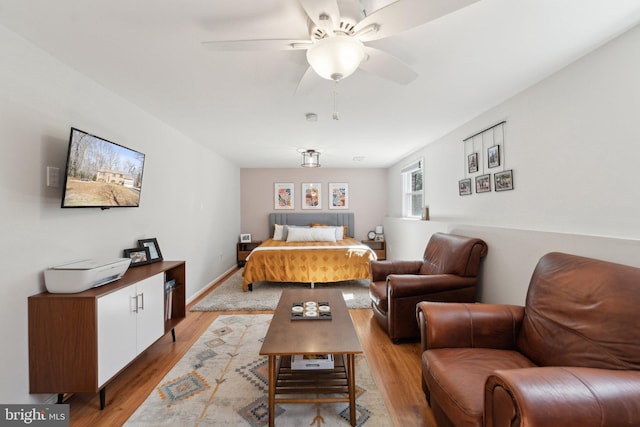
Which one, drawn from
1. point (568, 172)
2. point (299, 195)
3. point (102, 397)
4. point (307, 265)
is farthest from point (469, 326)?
point (299, 195)

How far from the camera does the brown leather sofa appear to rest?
0.94 metres

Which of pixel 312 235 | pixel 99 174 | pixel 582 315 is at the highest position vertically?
pixel 99 174

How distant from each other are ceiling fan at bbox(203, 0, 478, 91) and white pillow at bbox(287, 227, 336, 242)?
4061mm

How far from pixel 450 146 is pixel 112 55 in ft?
11.6

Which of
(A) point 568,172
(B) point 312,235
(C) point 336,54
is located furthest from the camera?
(B) point 312,235

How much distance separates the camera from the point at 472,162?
120 inches

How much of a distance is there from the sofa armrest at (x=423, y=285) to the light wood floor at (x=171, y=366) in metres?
0.53

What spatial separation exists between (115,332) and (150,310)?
0.39 m

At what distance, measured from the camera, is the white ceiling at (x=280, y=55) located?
1.40 metres

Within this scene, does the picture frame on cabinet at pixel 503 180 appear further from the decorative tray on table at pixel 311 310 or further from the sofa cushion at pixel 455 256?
the decorative tray on table at pixel 311 310

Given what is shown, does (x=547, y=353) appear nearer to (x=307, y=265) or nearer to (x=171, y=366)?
(x=171, y=366)

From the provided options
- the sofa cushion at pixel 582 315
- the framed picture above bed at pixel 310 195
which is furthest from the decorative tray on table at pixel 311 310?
the framed picture above bed at pixel 310 195

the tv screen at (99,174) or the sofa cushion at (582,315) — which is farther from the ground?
the tv screen at (99,174)

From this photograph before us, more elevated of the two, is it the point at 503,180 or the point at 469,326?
the point at 503,180
